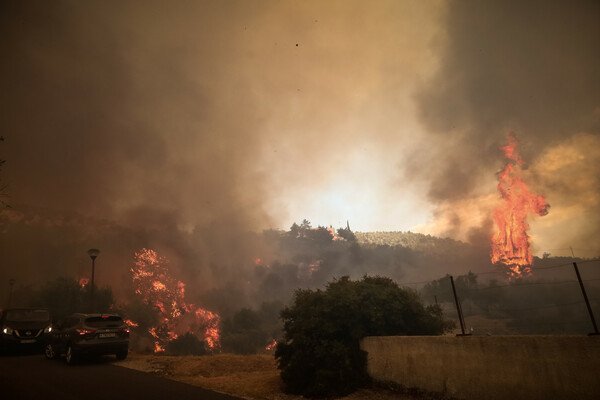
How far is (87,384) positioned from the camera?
899 centimetres

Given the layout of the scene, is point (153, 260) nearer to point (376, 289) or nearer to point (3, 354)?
point (3, 354)

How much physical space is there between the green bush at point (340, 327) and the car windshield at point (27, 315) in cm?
1410

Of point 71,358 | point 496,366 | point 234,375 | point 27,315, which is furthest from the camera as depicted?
point 27,315

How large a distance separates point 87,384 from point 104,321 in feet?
15.2

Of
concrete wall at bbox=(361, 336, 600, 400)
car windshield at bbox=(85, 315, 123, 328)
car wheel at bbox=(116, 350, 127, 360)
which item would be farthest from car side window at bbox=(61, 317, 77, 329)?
concrete wall at bbox=(361, 336, 600, 400)

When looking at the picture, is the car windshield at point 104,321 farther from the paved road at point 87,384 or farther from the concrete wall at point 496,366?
the concrete wall at point 496,366

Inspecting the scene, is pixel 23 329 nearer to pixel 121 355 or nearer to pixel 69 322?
pixel 69 322

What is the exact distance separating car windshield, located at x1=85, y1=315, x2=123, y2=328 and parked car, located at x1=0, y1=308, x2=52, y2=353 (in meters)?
4.42

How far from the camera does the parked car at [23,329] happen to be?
14664 mm

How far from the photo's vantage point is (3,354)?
50.2ft

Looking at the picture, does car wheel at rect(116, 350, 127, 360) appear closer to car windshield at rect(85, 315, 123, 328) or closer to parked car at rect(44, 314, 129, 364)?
parked car at rect(44, 314, 129, 364)

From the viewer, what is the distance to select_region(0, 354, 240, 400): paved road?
25.3ft

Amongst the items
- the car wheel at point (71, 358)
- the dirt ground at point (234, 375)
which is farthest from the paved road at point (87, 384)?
the dirt ground at point (234, 375)

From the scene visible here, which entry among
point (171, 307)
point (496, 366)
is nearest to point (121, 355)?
point (496, 366)
